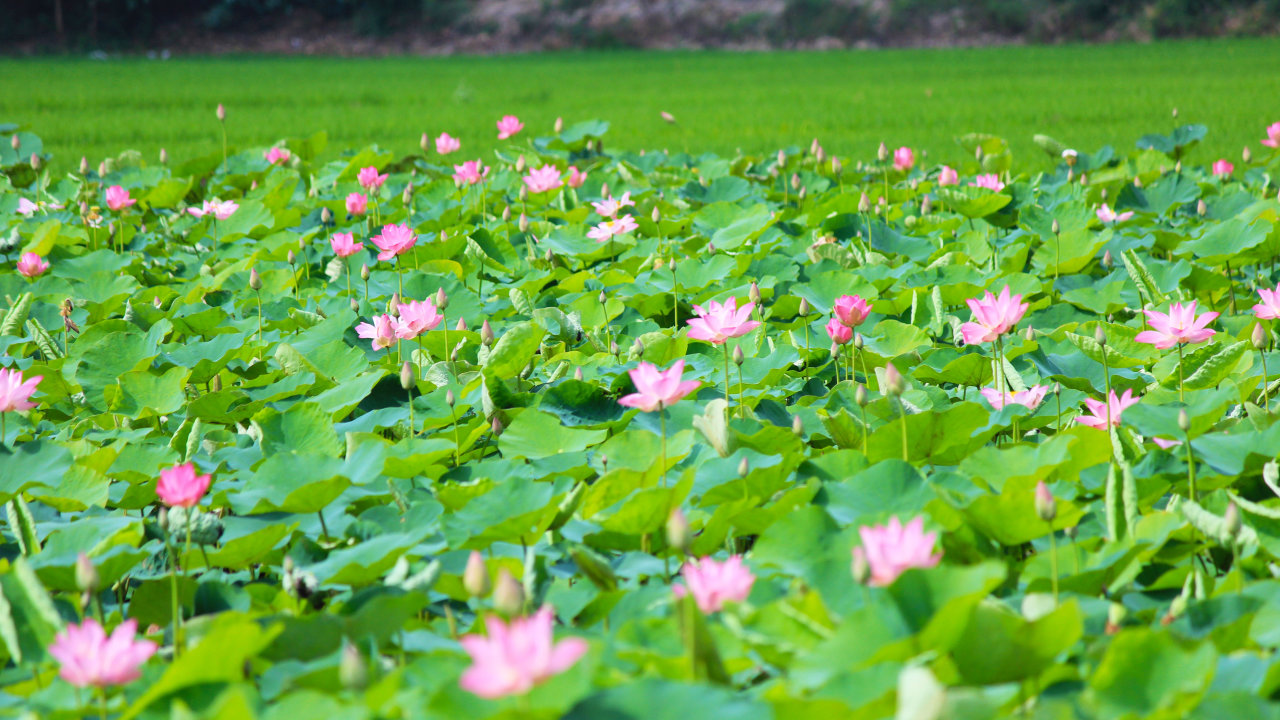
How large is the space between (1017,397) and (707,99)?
923cm

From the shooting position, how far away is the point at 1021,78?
38.4ft

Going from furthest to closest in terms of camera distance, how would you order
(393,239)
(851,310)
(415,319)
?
(393,239) → (415,319) → (851,310)

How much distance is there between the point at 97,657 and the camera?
0.85 metres

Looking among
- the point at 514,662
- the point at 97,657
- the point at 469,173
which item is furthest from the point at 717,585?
the point at 469,173

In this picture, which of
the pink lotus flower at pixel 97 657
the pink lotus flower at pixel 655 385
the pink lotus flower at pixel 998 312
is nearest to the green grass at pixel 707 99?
the pink lotus flower at pixel 998 312

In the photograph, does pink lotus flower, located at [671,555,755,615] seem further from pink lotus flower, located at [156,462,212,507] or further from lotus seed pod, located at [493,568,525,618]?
pink lotus flower, located at [156,462,212,507]

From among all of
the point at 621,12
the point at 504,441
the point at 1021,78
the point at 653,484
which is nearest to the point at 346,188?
the point at 504,441

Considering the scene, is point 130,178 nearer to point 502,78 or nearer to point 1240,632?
point 1240,632

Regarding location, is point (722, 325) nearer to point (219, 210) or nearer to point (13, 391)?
point (13, 391)

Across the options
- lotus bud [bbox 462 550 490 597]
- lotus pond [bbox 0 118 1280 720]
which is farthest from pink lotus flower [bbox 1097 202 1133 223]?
lotus bud [bbox 462 550 490 597]

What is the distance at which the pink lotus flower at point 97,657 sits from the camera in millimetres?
834

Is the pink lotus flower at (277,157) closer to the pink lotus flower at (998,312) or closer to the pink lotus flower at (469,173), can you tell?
the pink lotus flower at (469,173)

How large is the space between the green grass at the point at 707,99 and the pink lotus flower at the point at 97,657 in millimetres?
5434

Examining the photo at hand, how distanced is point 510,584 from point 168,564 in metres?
0.72
